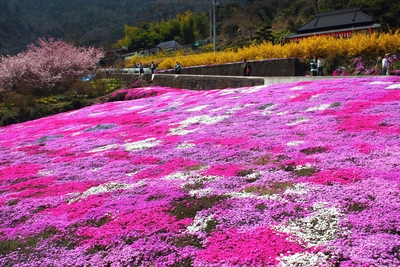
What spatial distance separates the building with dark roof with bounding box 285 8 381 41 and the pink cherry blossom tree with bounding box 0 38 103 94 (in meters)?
25.9

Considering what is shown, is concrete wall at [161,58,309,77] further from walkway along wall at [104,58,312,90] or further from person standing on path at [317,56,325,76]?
person standing on path at [317,56,325,76]

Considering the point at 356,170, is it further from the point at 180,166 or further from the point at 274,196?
the point at 180,166

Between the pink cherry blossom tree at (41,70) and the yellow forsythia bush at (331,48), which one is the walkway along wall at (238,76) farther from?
the pink cherry blossom tree at (41,70)

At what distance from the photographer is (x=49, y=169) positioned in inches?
364

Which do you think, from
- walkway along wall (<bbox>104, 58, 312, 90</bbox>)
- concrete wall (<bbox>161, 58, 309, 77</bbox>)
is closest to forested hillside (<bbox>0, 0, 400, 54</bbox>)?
concrete wall (<bbox>161, 58, 309, 77</bbox>)

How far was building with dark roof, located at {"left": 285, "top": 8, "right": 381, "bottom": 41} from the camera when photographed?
39503mm

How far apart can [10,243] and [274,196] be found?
4130 mm

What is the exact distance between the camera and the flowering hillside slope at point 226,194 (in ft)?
13.7

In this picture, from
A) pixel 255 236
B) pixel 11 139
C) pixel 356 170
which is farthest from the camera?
pixel 11 139

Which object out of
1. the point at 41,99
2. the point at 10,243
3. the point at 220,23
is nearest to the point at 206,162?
the point at 10,243

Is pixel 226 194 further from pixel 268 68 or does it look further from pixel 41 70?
pixel 41 70

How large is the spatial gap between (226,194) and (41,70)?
3223 centimetres

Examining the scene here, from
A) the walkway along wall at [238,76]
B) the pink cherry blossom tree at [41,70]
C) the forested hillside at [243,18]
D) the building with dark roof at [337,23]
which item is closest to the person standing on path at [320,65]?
the walkway along wall at [238,76]

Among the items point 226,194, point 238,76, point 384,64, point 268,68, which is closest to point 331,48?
point 384,64
